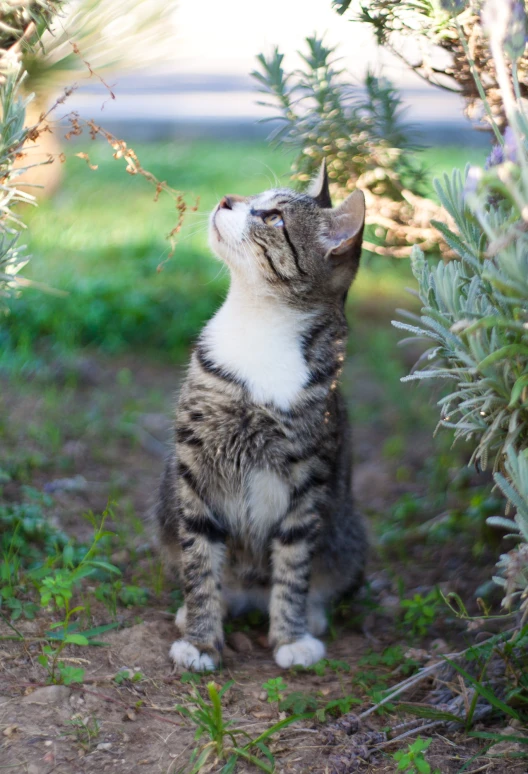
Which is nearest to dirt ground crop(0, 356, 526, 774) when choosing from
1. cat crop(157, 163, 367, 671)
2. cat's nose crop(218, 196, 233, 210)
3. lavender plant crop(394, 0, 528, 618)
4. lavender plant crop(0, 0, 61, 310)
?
cat crop(157, 163, 367, 671)

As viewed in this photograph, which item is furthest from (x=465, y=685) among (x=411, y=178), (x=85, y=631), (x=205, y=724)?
(x=411, y=178)

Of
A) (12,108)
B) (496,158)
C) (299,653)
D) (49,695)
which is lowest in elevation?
(299,653)

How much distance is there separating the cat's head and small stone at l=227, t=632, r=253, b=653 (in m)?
1.15

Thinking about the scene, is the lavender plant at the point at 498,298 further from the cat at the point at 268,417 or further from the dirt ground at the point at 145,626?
the dirt ground at the point at 145,626

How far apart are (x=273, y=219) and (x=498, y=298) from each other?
112 centimetres

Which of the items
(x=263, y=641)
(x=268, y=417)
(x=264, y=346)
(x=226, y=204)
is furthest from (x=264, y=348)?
(x=263, y=641)

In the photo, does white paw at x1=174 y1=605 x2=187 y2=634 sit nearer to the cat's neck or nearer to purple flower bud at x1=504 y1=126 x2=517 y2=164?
the cat's neck

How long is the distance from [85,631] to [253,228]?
1.35 m

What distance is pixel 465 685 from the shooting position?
2229 millimetres

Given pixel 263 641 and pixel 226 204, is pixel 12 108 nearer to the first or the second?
pixel 226 204

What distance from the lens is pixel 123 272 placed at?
5195mm

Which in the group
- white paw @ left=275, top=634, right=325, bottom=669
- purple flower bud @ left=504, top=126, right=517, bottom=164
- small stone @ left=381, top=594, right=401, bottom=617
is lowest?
small stone @ left=381, top=594, right=401, bottom=617

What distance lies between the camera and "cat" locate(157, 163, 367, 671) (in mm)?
2436

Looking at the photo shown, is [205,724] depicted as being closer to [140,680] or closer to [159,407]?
[140,680]
